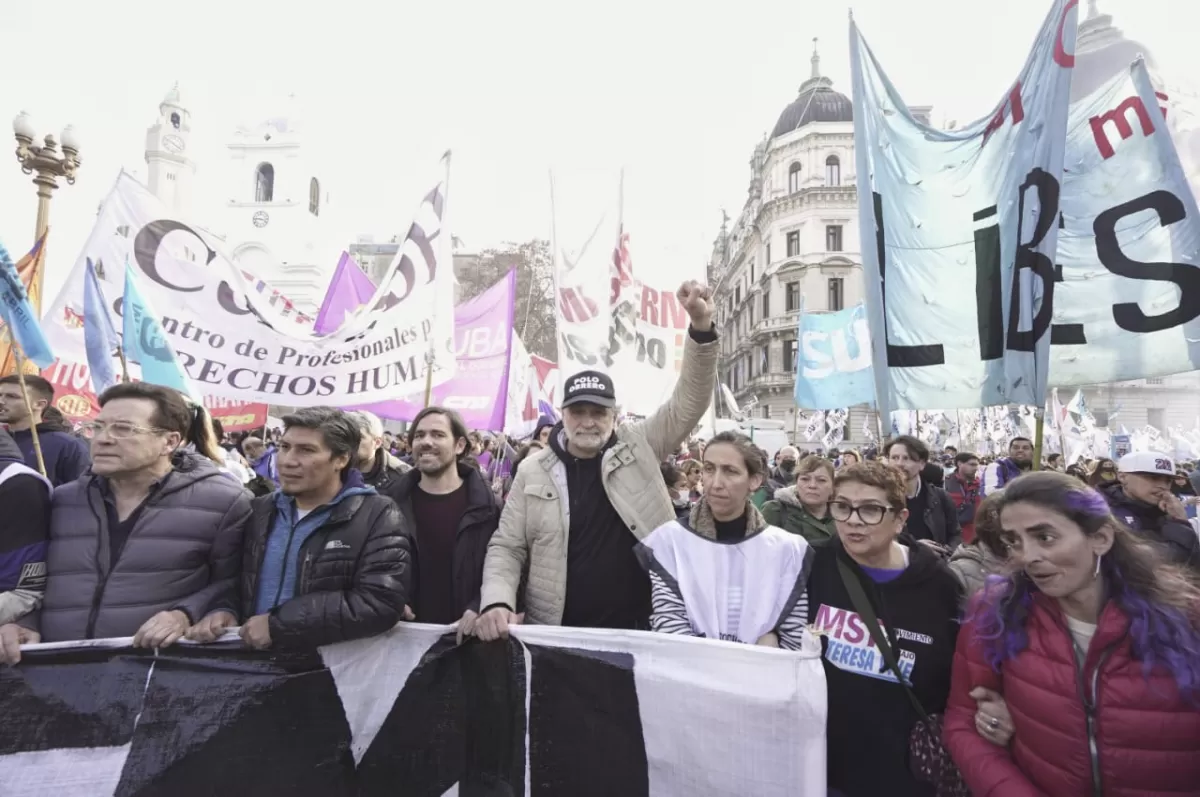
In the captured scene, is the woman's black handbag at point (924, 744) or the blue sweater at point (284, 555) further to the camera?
the blue sweater at point (284, 555)

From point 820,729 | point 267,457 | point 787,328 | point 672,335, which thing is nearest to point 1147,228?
point 820,729

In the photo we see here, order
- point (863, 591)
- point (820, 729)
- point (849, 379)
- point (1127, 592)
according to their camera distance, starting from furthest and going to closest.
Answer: point (849, 379)
point (863, 591)
point (820, 729)
point (1127, 592)

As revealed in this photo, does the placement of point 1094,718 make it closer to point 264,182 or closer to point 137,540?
point 137,540

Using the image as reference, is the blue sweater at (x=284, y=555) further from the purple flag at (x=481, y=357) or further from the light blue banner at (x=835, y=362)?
the light blue banner at (x=835, y=362)

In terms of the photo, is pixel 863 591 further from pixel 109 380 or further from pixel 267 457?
pixel 267 457

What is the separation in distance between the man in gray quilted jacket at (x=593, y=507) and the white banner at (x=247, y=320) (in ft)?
12.7

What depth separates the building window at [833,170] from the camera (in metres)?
43.7

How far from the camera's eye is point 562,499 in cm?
276

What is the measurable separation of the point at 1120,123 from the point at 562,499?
3979 mm

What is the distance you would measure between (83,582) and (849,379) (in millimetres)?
12127

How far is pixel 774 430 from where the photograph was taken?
27234mm

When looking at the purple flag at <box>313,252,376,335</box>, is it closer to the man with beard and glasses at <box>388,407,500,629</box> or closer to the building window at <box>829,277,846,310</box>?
the man with beard and glasses at <box>388,407,500,629</box>

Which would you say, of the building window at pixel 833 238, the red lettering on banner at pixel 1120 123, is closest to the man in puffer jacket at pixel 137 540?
the red lettering on banner at pixel 1120 123

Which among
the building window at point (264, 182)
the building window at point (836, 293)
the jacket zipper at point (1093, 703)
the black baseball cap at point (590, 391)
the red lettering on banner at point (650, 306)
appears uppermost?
the building window at point (264, 182)
